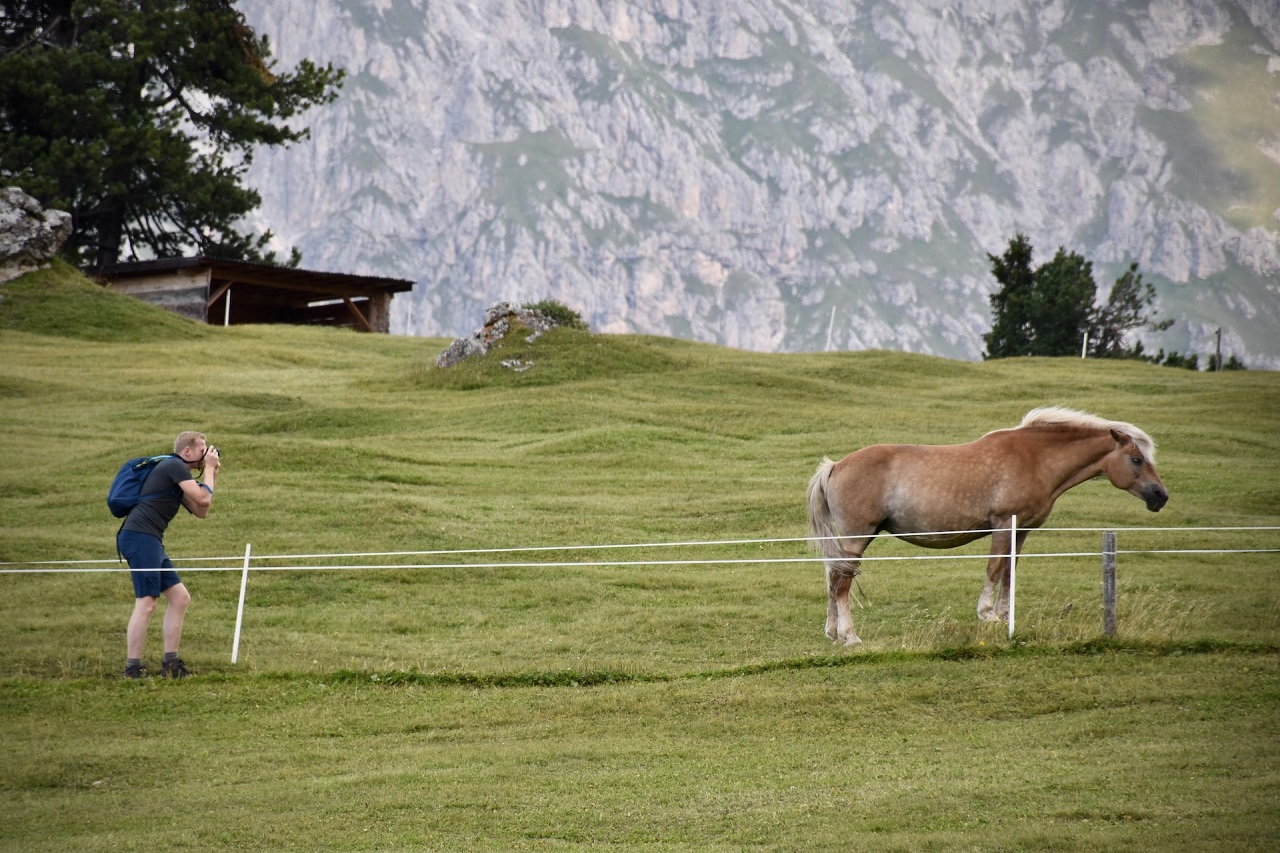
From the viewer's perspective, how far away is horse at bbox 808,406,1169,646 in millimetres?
15188

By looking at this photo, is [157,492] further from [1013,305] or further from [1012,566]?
[1013,305]

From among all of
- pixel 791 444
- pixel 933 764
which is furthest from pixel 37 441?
pixel 933 764

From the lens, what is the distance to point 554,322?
43.7m

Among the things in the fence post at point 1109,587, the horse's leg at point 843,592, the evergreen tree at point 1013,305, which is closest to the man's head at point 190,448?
the horse's leg at point 843,592

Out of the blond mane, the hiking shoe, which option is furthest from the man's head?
the blond mane

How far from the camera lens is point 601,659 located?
1506cm

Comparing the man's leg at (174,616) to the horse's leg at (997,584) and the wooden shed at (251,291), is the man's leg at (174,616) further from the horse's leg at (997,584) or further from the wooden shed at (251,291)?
the wooden shed at (251,291)

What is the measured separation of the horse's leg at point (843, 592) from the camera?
49.0 ft

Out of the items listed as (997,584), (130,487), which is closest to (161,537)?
(130,487)

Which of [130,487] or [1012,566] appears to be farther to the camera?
[1012,566]

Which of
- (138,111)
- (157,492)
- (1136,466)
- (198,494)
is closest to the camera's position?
(198,494)

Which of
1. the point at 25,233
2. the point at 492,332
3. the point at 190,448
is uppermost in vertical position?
the point at 25,233

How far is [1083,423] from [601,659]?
6477mm

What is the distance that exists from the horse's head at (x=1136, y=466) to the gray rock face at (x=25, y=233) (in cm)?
4462
